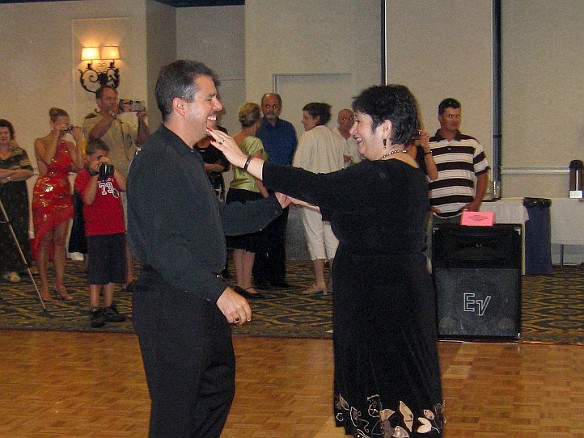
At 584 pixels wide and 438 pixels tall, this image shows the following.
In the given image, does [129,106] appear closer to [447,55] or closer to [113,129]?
[113,129]

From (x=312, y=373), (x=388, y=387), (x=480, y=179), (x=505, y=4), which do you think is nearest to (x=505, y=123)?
(x=505, y=4)

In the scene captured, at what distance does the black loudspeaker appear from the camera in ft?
19.5

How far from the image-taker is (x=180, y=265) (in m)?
2.60

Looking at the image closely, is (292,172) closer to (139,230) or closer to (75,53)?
(139,230)

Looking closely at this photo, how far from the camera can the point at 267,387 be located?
4.91m

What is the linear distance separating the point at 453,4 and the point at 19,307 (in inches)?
225

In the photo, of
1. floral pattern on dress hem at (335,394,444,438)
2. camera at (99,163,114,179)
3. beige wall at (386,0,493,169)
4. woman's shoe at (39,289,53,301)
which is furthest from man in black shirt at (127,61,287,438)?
beige wall at (386,0,493,169)

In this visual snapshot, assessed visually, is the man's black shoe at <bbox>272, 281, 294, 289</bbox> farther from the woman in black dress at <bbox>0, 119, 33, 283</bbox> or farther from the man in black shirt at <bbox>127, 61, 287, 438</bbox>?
the man in black shirt at <bbox>127, 61, 287, 438</bbox>

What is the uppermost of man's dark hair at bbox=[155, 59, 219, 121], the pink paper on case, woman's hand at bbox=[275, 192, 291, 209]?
man's dark hair at bbox=[155, 59, 219, 121]

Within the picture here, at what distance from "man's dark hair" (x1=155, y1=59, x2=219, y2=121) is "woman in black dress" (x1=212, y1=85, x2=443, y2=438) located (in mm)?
172

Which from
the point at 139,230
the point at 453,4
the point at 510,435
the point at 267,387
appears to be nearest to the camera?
the point at 139,230

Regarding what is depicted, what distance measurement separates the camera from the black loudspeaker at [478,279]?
595 cm

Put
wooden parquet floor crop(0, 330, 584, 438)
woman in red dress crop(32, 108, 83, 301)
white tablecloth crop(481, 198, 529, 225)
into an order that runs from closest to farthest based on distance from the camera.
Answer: wooden parquet floor crop(0, 330, 584, 438), woman in red dress crop(32, 108, 83, 301), white tablecloth crop(481, 198, 529, 225)

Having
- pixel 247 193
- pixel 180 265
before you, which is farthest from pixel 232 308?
pixel 247 193
